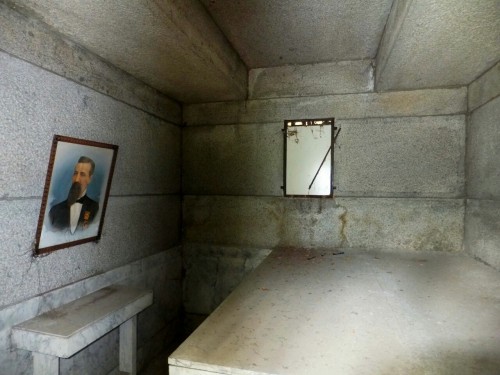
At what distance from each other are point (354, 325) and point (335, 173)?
207 cm

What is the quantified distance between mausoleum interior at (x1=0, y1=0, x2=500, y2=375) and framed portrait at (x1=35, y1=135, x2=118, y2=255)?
0.05 metres

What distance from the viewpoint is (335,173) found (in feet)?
10.9

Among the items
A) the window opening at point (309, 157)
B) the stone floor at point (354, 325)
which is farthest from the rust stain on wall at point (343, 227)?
the stone floor at point (354, 325)

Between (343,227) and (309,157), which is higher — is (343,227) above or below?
below

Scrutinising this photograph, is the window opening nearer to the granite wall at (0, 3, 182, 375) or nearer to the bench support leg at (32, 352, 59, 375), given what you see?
the granite wall at (0, 3, 182, 375)

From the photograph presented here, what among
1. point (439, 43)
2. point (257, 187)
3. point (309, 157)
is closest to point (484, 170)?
point (439, 43)

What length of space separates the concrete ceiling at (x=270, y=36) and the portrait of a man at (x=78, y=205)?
957 millimetres

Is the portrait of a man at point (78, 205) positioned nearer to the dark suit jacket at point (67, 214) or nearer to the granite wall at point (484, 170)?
the dark suit jacket at point (67, 214)

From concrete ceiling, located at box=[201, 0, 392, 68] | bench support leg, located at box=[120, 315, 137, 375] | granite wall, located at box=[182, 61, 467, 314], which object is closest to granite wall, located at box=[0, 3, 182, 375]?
bench support leg, located at box=[120, 315, 137, 375]

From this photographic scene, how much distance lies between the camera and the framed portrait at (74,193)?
192 centimetres

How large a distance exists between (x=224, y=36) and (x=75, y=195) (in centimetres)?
198

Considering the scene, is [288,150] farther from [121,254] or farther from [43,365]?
[43,365]

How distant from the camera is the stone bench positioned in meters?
1.67

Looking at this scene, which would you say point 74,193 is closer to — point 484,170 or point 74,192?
point 74,192
